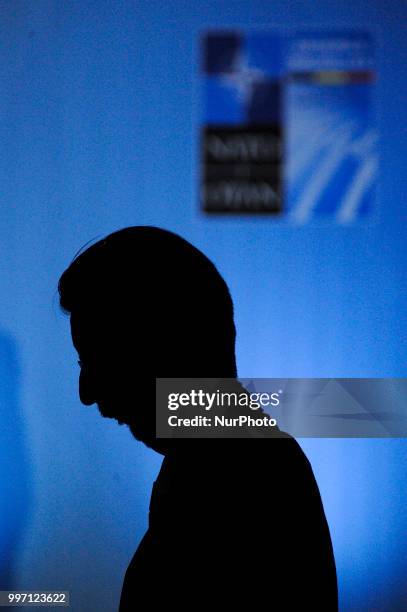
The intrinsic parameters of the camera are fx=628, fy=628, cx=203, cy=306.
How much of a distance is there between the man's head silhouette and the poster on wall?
0.30 metres

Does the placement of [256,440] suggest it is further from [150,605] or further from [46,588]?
[46,588]

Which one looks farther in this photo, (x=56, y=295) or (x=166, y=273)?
(x=56, y=295)

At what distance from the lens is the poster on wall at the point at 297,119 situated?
1711 mm

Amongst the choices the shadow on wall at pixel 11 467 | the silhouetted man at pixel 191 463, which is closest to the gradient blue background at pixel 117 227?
the shadow on wall at pixel 11 467

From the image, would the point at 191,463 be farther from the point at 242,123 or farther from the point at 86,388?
the point at 242,123

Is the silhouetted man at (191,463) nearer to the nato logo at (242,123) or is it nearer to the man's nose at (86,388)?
the man's nose at (86,388)

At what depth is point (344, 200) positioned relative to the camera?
5.64 ft

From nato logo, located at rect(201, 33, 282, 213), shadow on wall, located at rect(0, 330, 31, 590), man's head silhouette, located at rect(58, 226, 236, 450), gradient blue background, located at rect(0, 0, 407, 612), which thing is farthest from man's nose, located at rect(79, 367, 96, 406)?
nato logo, located at rect(201, 33, 282, 213)

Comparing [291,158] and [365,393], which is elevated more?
[291,158]

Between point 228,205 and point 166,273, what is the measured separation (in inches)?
12.0

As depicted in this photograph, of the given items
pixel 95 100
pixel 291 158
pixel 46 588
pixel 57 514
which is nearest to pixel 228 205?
pixel 291 158

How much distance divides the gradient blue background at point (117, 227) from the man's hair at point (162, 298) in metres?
0.12

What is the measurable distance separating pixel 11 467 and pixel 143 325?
0.59 m

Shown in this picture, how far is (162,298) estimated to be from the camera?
158 cm
